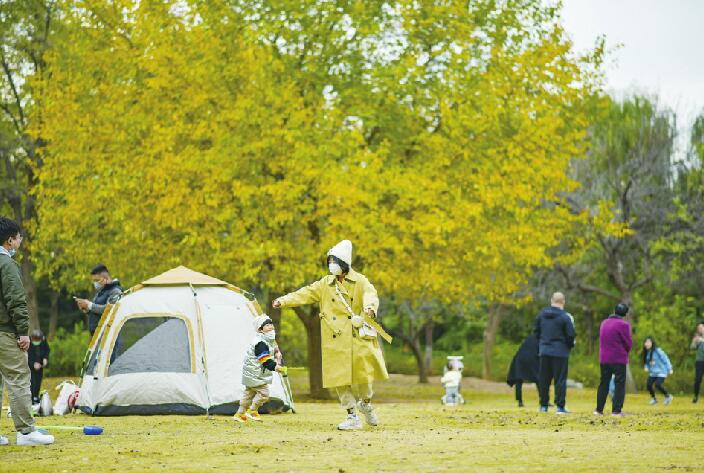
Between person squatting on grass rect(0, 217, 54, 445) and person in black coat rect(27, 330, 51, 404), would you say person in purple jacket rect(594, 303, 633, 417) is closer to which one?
person squatting on grass rect(0, 217, 54, 445)

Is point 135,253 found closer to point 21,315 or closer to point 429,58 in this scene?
point 429,58

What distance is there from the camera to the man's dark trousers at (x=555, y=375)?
18.2 metres

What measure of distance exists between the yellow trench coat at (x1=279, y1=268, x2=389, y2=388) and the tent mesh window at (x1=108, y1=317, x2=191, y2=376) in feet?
16.4

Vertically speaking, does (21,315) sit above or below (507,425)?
above

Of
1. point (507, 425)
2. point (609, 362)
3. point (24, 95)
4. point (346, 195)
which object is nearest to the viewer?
point (507, 425)

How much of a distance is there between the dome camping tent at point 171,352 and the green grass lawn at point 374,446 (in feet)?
3.08

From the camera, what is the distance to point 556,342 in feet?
60.3

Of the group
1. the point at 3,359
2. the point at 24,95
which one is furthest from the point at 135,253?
the point at 3,359

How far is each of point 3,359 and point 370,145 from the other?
15.9 m

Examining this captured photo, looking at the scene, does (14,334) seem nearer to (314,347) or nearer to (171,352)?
(171,352)

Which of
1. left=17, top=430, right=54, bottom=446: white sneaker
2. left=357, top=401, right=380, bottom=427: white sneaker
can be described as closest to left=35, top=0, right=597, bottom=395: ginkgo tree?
left=357, top=401, right=380, bottom=427: white sneaker

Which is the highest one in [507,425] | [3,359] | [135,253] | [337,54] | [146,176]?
[337,54]

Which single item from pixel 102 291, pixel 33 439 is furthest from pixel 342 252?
pixel 102 291

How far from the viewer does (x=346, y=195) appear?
22453mm
